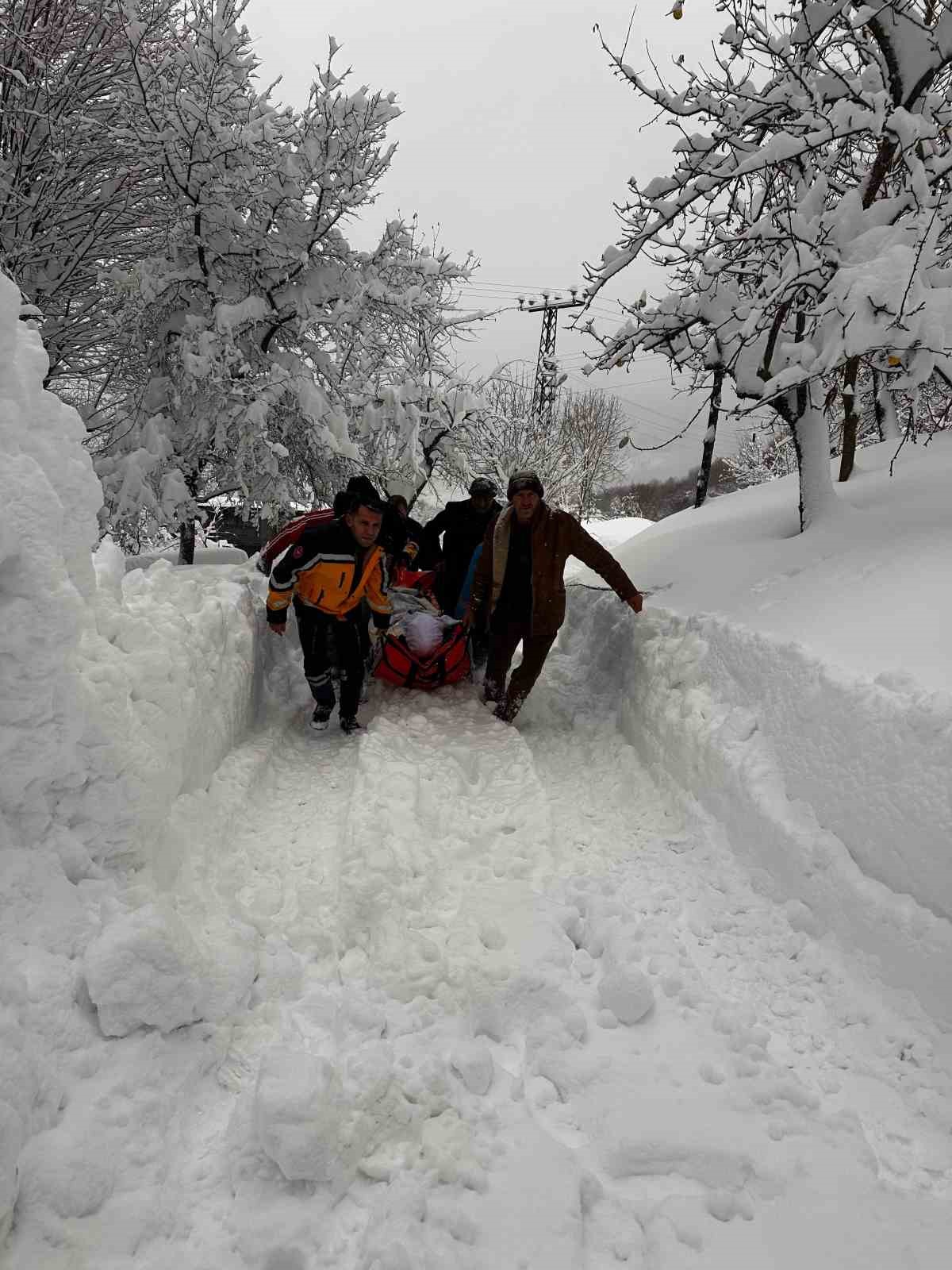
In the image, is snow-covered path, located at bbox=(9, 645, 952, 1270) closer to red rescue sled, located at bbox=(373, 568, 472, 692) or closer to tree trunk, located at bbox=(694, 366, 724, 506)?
red rescue sled, located at bbox=(373, 568, 472, 692)

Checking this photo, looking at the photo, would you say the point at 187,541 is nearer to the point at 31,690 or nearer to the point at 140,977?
the point at 31,690

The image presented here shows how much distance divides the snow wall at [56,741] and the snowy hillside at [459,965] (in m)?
0.01

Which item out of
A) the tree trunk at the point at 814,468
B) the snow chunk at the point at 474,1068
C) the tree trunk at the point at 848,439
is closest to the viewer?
the snow chunk at the point at 474,1068

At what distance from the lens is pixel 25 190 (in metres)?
5.84

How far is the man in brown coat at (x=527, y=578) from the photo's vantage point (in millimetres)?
4477

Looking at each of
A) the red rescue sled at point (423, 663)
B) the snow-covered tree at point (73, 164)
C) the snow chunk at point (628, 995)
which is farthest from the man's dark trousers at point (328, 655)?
the snow-covered tree at point (73, 164)

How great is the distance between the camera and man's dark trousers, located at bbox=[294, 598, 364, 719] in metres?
4.36

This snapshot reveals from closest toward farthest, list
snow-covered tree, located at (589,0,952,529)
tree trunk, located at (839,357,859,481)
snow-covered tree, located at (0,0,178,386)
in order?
snow-covered tree, located at (589,0,952,529), snow-covered tree, located at (0,0,178,386), tree trunk, located at (839,357,859,481)

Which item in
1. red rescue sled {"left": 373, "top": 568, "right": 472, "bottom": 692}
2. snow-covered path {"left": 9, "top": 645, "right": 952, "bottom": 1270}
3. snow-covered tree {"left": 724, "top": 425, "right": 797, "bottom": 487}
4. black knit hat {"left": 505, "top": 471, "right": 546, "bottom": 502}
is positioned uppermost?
snow-covered tree {"left": 724, "top": 425, "right": 797, "bottom": 487}

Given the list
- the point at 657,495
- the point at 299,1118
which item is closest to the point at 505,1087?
the point at 299,1118

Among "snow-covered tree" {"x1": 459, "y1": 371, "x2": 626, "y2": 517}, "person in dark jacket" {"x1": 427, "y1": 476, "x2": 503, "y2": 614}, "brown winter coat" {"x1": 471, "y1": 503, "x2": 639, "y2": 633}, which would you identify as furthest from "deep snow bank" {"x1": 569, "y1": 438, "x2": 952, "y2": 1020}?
"snow-covered tree" {"x1": 459, "y1": 371, "x2": 626, "y2": 517}

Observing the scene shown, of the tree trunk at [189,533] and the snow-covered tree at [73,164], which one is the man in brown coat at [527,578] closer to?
the tree trunk at [189,533]

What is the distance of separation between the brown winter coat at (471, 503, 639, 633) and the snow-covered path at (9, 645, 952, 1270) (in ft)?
6.25

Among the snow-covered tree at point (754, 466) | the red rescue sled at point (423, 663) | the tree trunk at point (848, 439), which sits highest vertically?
the snow-covered tree at point (754, 466)
